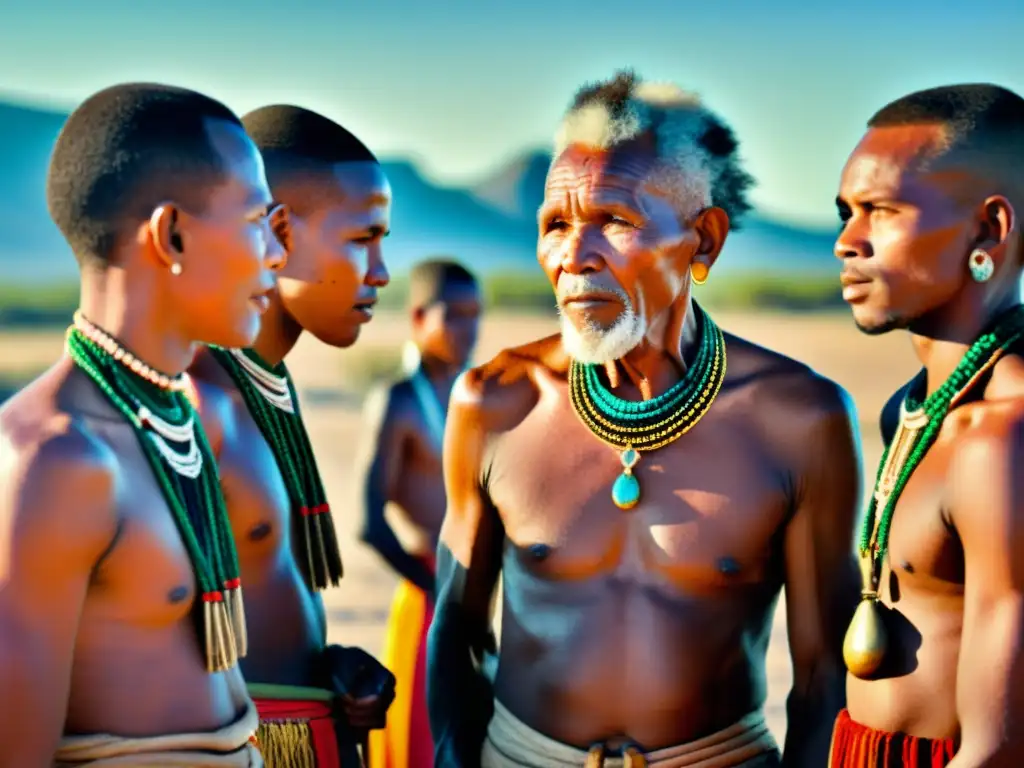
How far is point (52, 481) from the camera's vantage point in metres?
2.54

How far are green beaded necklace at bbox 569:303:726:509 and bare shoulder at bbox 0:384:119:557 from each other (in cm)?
131

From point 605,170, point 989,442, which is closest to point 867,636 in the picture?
point 989,442

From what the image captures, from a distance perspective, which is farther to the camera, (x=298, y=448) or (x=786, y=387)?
(x=298, y=448)

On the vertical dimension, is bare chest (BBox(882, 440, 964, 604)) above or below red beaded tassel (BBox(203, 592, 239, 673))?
above

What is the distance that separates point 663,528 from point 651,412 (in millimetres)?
297

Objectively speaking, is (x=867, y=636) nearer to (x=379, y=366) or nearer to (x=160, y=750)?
(x=160, y=750)

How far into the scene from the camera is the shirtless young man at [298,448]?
3.73 metres

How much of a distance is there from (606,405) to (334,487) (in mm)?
15584

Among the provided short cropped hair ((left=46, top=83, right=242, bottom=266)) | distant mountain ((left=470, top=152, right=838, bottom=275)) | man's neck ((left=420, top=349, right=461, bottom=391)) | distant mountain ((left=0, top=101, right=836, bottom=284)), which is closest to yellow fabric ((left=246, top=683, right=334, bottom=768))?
short cropped hair ((left=46, top=83, right=242, bottom=266))

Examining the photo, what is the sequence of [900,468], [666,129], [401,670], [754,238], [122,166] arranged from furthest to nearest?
[754,238] < [401,670] < [666,129] < [900,468] < [122,166]

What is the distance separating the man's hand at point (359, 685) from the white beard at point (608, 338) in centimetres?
105

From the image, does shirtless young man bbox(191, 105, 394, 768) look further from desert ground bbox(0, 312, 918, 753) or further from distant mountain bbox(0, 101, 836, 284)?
distant mountain bbox(0, 101, 836, 284)

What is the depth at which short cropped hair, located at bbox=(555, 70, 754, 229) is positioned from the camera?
3.59m

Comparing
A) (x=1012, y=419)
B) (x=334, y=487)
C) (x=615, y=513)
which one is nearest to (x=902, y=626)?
(x=1012, y=419)
